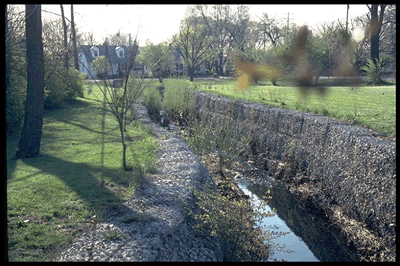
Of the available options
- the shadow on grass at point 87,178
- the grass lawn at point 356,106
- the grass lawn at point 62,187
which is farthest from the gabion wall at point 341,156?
the shadow on grass at point 87,178

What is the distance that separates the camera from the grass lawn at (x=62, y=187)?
5.15 metres

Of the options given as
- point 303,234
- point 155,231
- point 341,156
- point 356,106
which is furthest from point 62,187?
point 356,106

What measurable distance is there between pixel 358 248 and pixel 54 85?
15146 mm

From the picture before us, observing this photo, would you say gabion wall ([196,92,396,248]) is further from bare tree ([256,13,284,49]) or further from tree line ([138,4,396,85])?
bare tree ([256,13,284,49])

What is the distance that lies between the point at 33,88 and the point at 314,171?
7092mm

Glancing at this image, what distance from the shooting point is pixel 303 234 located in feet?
27.1

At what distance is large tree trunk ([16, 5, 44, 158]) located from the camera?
9.45 m

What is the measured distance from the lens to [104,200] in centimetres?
662

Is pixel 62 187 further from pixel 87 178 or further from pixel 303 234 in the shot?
pixel 303 234

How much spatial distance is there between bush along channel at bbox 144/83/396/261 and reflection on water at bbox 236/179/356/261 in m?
0.04

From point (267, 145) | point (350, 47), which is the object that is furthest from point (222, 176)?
point (350, 47)

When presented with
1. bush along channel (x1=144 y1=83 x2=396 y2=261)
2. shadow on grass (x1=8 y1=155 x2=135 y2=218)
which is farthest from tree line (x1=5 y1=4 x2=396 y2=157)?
bush along channel (x1=144 y1=83 x2=396 y2=261)

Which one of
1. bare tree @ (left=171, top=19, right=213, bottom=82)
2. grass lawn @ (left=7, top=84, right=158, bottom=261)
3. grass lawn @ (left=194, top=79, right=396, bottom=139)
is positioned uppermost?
bare tree @ (left=171, top=19, right=213, bottom=82)

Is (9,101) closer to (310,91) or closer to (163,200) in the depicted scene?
(163,200)
